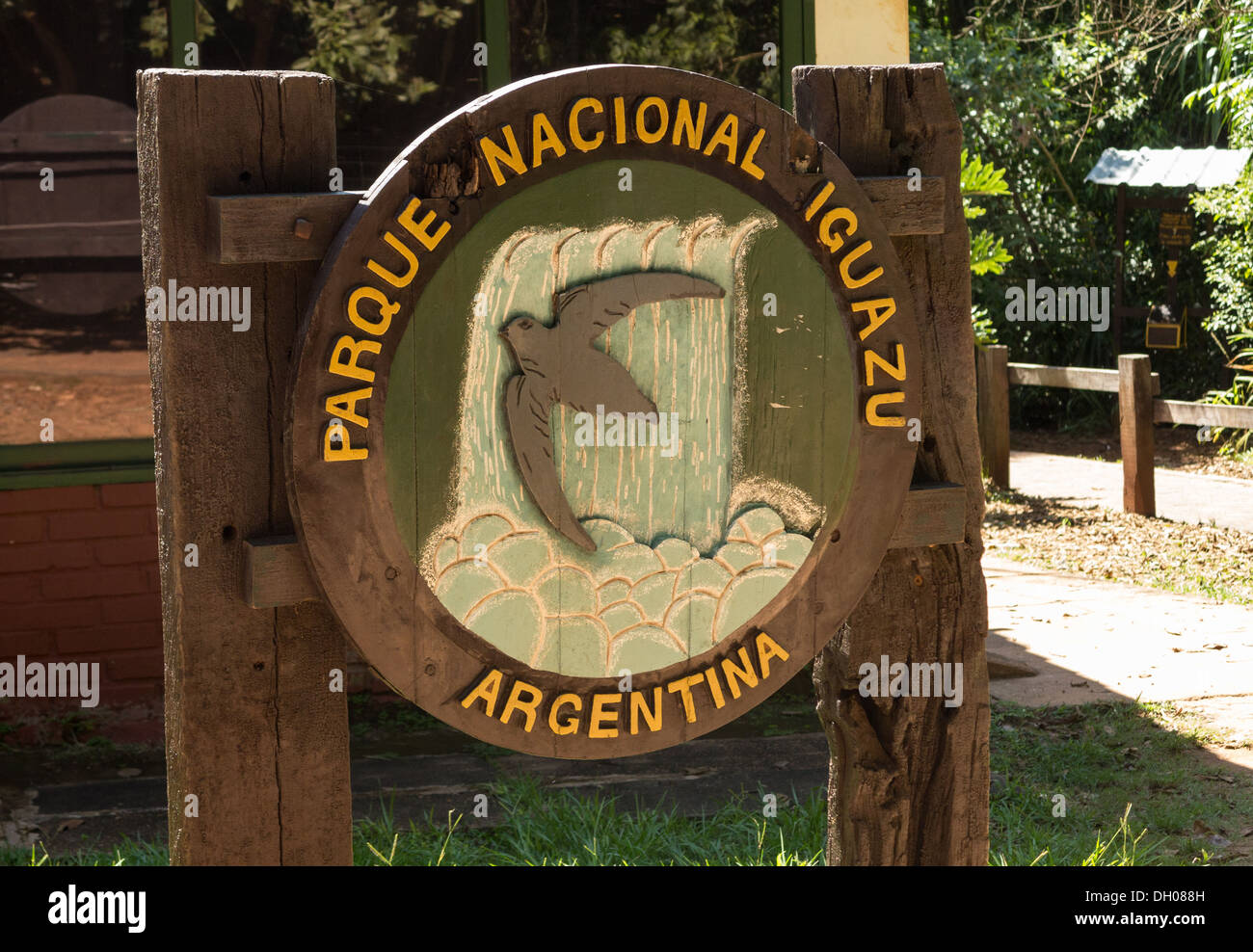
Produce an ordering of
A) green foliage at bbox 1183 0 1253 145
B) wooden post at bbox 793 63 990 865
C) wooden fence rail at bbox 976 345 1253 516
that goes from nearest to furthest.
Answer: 1. wooden post at bbox 793 63 990 865
2. wooden fence rail at bbox 976 345 1253 516
3. green foliage at bbox 1183 0 1253 145

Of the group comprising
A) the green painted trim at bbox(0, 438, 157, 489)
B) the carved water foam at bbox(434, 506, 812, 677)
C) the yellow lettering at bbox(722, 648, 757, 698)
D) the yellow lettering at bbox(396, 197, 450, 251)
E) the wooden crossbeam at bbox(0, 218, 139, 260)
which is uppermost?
the wooden crossbeam at bbox(0, 218, 139, 260)

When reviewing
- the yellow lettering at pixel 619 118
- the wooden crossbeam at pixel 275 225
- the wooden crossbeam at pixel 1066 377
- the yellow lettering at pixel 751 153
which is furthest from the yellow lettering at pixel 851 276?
the wooden crossbeam at pixel 1066 377

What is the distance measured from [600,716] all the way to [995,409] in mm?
8388

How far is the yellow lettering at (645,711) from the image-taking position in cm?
245

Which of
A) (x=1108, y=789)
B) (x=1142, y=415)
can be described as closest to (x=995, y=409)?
(x=1142, y=415)

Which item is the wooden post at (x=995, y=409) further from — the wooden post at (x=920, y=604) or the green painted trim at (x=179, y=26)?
the wooden post at (x=920, y=604)

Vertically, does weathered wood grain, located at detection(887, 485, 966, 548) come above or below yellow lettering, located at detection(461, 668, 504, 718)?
above

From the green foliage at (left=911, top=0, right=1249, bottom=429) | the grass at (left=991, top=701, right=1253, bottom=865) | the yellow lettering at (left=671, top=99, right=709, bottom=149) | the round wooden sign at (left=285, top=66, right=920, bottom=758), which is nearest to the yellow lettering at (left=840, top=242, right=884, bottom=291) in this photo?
the round wooden sign at (left=285, top=66, right=920, bottom=758)

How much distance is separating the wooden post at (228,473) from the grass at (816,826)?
164 cm

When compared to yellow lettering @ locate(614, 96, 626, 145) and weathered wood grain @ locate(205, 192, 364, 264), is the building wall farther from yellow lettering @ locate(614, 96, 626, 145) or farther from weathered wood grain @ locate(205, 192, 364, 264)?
yellow lettering @ locate(614, 96, 626, 145)

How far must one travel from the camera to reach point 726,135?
2416 mm

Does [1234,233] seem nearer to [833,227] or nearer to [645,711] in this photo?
[833,227]

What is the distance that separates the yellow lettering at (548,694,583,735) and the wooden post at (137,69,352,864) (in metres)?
0.35

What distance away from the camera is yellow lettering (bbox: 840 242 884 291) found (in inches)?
99.3
